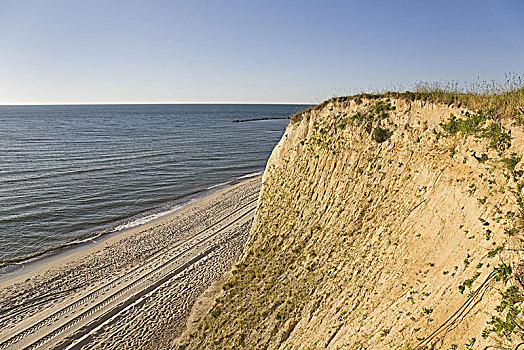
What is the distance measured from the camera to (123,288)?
17.4 m

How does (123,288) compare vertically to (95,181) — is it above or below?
below

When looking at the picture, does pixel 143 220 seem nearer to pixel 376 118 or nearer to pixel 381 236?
pixel 376 118

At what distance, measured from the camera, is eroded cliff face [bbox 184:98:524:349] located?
7.29m

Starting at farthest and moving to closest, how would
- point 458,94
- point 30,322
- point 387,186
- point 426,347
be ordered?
point 30,322 → point 387,186 → point 458,94 → point 426,347

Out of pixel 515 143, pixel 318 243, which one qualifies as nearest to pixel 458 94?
pixel 515 143

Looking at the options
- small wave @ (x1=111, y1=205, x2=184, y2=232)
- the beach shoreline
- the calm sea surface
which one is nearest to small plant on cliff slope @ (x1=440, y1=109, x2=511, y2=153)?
the calm sea surface

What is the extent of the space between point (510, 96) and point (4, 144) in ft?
250

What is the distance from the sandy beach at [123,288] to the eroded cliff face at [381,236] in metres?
3.18

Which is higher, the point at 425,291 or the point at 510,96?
the point at 510,96

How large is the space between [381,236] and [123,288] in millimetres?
14662

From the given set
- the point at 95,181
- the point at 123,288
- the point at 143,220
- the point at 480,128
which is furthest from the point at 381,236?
the point at 95,181

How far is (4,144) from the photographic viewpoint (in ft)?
193

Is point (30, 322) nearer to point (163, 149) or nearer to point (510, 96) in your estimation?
point (510, 96)

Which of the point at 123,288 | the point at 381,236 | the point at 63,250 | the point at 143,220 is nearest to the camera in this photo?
the point at 381,236
